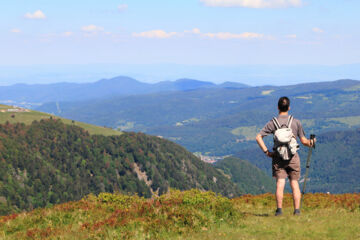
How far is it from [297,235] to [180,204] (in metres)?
4.90

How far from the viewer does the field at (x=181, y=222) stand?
1256 centimetres

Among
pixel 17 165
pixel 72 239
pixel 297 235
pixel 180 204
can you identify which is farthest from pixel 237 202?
pixel 17 165

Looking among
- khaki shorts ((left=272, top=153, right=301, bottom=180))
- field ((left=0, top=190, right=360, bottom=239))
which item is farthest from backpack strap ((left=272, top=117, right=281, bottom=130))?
field ((left=0, top=190, right=360, bottom=239))

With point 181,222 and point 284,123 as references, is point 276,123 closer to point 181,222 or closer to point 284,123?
point 284,123

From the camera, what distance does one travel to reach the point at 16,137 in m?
196

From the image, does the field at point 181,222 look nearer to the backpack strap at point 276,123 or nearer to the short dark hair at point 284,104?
the backpack strap at point 276,123

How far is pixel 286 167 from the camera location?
47.0ft

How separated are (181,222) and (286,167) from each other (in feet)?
13.1

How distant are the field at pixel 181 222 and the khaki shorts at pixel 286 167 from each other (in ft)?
4.81

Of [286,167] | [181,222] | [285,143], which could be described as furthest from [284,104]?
[181,222]

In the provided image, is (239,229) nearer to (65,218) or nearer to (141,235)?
(141,235)

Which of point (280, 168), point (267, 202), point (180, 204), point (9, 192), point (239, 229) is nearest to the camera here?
point (239, 229)

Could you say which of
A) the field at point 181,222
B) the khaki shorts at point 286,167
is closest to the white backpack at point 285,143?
the khaki shorts at point 286,167

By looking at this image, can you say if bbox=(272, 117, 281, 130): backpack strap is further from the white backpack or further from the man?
the white backpack
